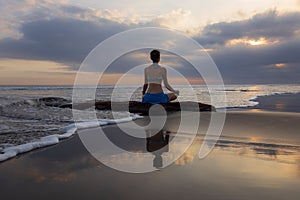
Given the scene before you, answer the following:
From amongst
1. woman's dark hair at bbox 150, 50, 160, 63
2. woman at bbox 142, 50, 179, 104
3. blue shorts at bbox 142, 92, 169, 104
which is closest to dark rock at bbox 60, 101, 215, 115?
blue shorts at bbox 142, 92, 169, 104

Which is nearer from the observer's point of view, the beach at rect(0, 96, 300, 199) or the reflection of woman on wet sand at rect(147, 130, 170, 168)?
the beach at rect(0, 96, 300, 199)

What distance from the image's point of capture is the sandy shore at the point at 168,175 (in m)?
2.68

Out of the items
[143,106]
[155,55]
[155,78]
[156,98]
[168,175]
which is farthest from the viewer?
[143,106]

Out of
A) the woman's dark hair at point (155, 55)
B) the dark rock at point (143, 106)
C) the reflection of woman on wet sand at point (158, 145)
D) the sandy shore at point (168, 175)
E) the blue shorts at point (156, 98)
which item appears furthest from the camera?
the dark rock at point (143, 106)

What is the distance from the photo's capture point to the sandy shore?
268 cm

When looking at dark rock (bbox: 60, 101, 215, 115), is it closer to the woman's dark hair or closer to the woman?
the woman

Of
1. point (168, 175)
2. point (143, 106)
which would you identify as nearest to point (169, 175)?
point (168, 175)

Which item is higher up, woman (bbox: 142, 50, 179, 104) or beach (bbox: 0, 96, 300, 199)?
woman (bbox: 142, 50, 179, 104)

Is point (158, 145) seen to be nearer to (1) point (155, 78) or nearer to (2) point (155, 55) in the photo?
(1) point (155, 78)

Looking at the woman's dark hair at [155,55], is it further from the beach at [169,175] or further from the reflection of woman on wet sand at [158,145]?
the beach at [169,175]

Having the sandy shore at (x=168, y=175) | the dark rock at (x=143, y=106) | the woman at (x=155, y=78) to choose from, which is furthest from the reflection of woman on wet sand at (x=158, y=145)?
the dark rock at (x=143, y=106)

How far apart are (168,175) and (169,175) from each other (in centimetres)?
1

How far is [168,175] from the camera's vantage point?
3.21 metres

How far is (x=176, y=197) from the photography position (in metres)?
2.58
